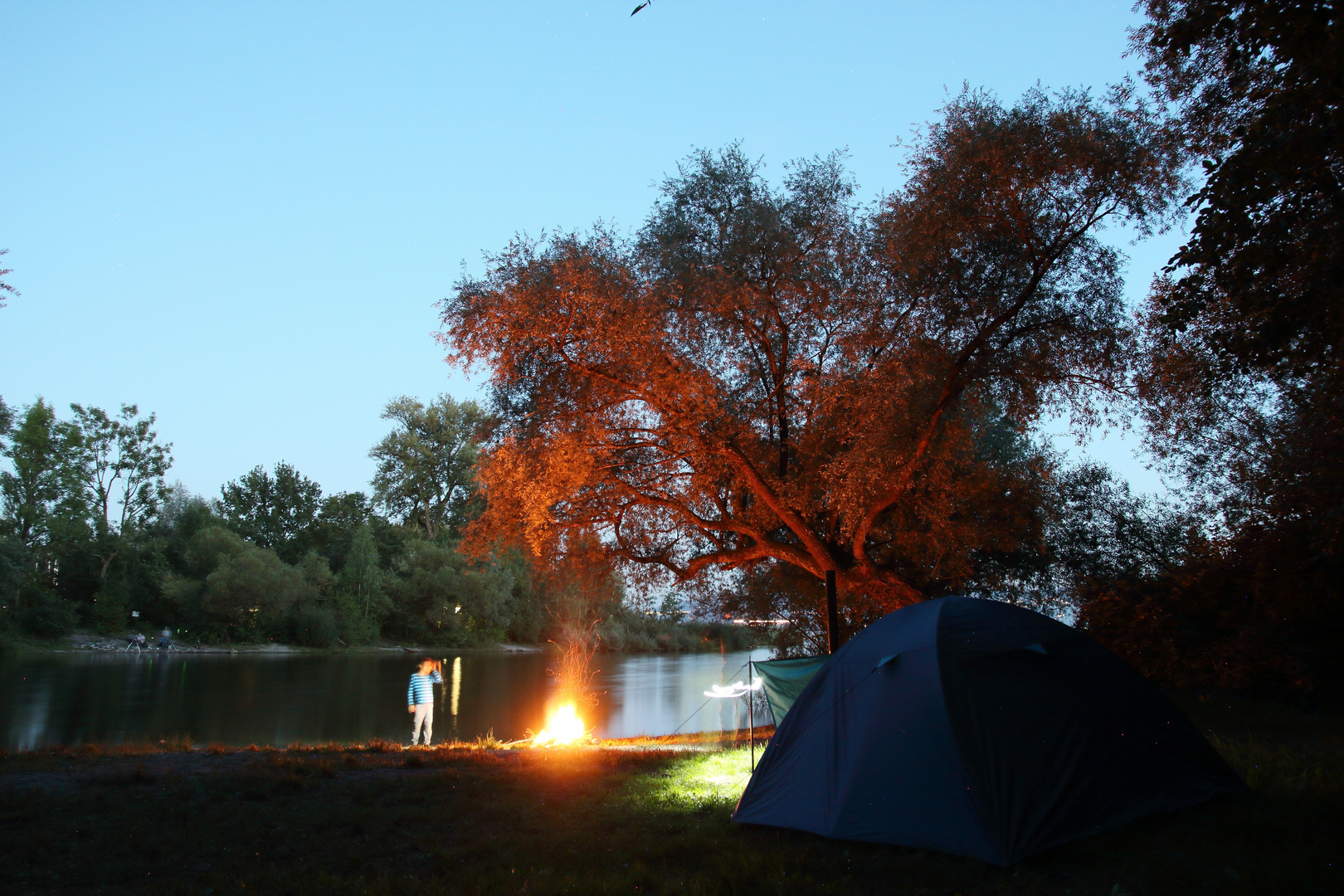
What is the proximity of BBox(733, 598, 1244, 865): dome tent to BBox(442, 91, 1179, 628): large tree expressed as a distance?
15.9 feet

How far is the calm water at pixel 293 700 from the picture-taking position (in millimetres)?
18391

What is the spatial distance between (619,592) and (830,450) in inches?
265

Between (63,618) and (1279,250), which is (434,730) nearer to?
(1279,250)

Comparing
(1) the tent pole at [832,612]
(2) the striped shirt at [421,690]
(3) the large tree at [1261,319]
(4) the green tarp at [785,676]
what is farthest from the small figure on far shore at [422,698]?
(3) the large tree at [1261,319]

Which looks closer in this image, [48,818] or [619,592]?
[48,818]

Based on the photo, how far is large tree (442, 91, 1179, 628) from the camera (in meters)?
11.5

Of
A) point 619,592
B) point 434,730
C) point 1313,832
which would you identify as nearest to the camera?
point 1313,832

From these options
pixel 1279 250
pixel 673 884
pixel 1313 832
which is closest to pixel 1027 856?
pixel 1313 832

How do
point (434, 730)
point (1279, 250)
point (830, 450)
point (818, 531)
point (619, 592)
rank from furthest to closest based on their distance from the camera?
point (434, 730)
point (619, 592)
point (818, 531)
point (830, 450)
point (1279, 250)

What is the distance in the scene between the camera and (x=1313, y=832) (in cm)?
542

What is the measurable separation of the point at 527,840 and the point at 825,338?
9193 mm

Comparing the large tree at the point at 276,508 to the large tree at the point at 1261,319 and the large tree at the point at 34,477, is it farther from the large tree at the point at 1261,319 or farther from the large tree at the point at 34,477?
the large tree at the point at 1261,319

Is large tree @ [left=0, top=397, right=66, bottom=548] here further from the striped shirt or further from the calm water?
the striped shirt

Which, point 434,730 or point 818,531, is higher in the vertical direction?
point 818,531
